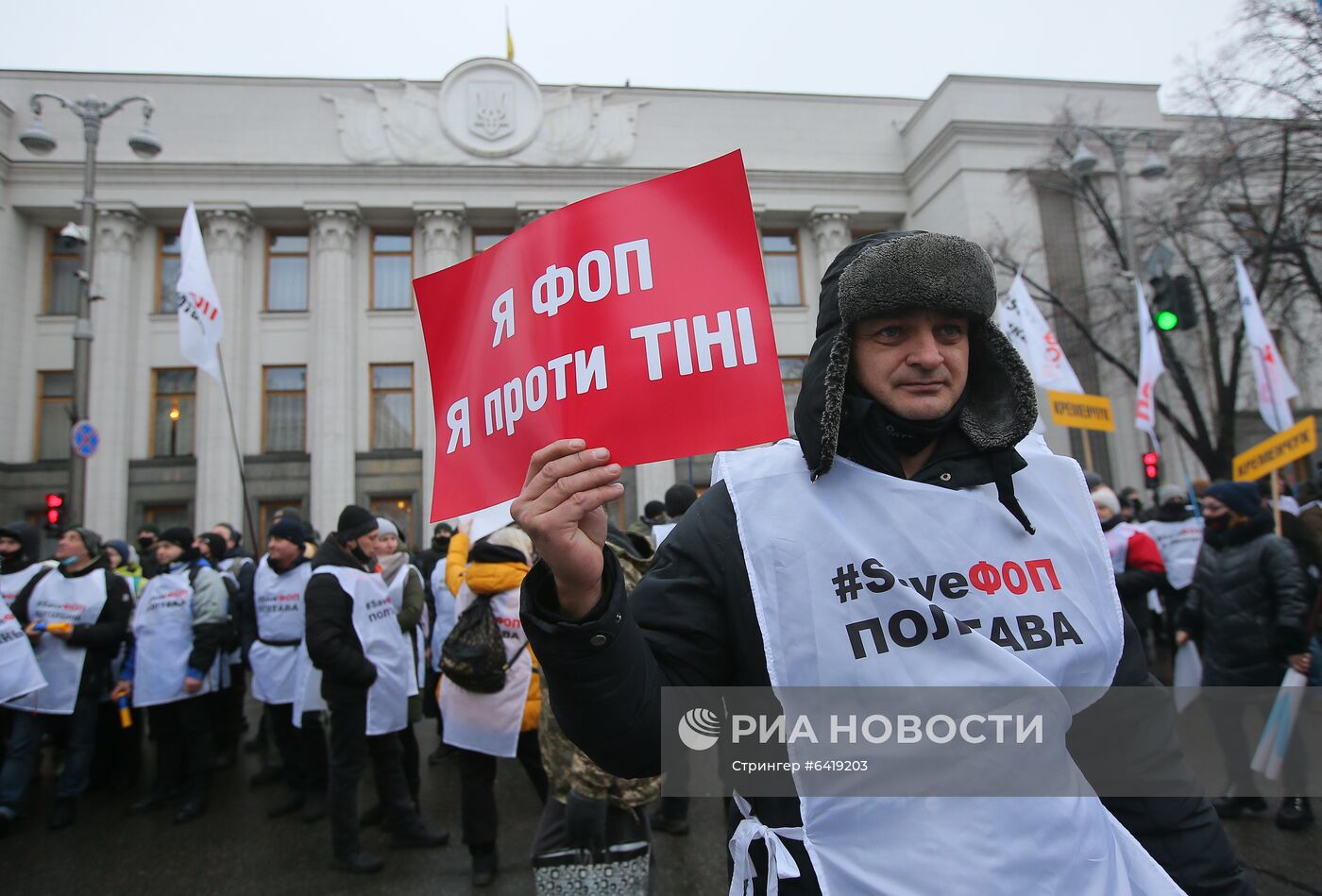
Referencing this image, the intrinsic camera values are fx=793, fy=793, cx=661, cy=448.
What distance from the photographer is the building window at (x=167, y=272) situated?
75.8ft

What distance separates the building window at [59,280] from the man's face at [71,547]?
21.2 m

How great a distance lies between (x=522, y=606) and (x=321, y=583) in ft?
12.3

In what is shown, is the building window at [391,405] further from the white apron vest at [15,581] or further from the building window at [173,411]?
the white apron vest at [15,581]

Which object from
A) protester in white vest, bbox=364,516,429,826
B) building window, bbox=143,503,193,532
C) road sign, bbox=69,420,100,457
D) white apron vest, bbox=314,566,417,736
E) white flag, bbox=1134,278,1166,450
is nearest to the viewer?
white apron vest, bbox=314,566,417,736

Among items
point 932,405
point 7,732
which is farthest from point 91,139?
point 932,405

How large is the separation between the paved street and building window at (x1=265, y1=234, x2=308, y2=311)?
801 inches

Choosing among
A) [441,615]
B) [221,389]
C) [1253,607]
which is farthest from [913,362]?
[221,389]

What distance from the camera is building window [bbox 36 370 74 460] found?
870 inches

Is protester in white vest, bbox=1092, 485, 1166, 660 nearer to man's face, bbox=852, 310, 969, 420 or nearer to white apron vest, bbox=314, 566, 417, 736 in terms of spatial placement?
man's face, bbox=852, 310, 969, 420

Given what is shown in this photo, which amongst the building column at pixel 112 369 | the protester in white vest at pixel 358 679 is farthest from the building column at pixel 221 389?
the protester in white vest at pixel 358 679

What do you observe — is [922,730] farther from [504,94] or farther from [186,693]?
[504,94]

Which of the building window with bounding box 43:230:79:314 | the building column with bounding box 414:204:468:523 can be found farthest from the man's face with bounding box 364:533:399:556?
the building window with bounding box 43:230:79:314

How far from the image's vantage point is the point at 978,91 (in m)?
23.9

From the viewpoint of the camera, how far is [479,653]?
13.6ft
